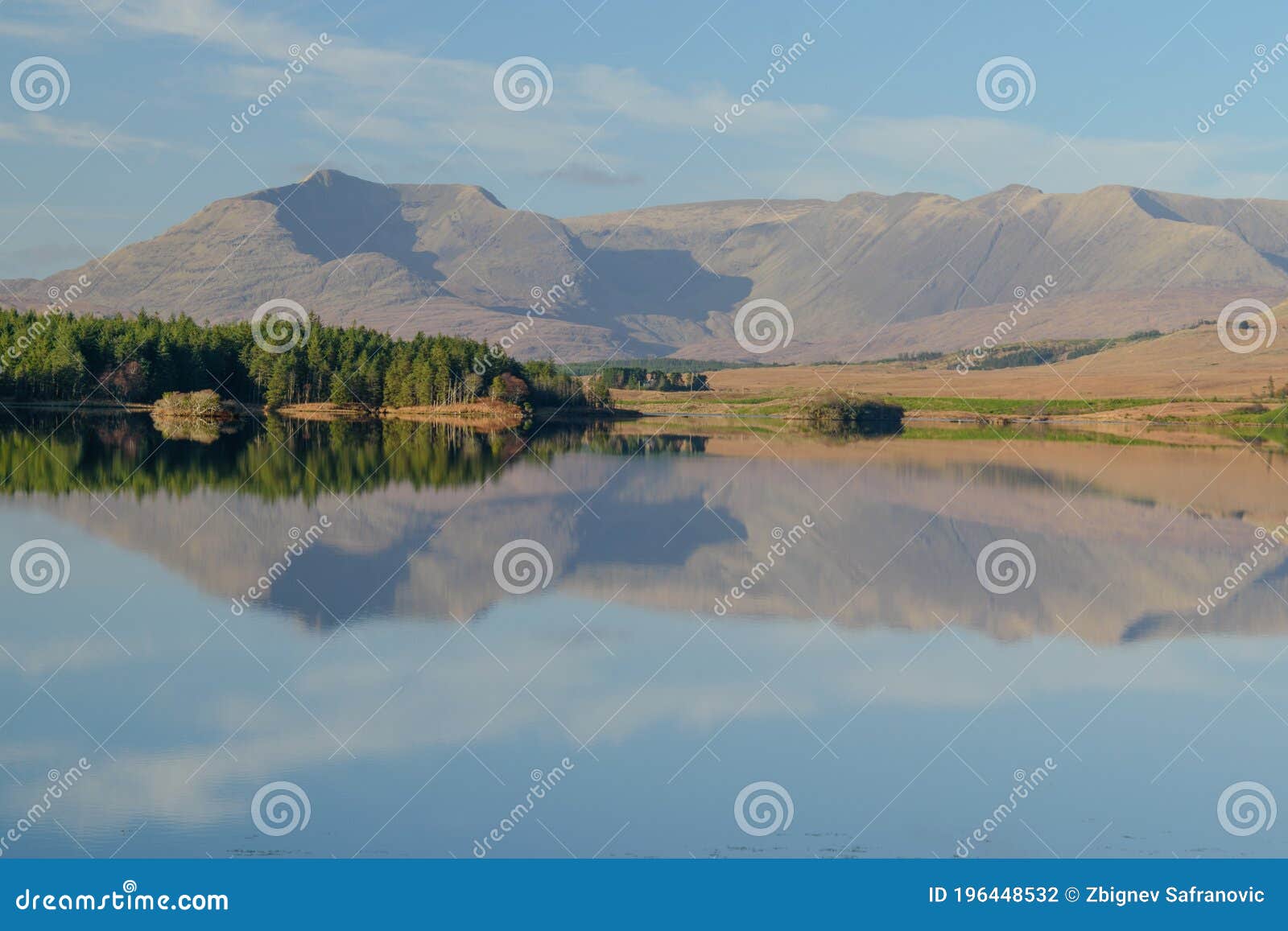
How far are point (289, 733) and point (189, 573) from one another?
1032 cm

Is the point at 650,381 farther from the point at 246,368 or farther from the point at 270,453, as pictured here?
the point at 270,453

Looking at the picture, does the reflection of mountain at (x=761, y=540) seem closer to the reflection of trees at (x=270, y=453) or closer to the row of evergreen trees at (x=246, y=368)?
the reflection of trees at (x=270, y=453)

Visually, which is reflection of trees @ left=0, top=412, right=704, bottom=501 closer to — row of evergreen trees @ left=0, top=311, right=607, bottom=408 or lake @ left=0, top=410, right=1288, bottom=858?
lake @ left=0, top=410, right=1288, bottom=858

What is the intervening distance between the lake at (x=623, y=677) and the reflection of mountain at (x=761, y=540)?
6.3 inches

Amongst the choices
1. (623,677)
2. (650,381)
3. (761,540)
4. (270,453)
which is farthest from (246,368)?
(623,677)

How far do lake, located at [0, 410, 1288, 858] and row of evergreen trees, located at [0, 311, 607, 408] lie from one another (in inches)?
2650

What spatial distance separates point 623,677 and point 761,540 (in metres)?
13.6

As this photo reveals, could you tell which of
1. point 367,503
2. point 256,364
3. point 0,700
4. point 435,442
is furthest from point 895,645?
point 256,364

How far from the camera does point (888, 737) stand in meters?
16.2

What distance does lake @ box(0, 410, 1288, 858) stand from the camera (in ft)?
44.1

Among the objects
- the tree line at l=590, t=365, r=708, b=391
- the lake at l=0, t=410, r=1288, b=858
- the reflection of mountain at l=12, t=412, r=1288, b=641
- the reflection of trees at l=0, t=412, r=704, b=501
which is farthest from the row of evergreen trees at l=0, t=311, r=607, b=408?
the lake at l=0, t=410, r=1288, b=858

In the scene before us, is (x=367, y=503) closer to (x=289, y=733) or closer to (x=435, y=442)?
(x=289, y=733)

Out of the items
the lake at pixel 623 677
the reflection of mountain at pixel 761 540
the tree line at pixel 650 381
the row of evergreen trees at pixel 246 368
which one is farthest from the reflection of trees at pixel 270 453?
the tree line at pixel 650 381

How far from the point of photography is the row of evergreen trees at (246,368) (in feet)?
326
